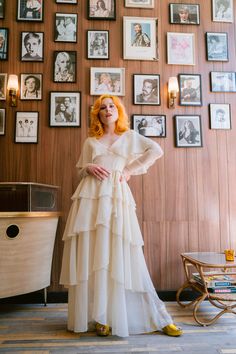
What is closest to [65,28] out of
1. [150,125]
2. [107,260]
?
[150,125]

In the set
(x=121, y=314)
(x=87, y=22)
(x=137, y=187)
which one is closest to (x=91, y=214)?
(x=121, y=314)

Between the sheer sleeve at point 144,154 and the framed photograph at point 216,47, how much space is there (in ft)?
4.94

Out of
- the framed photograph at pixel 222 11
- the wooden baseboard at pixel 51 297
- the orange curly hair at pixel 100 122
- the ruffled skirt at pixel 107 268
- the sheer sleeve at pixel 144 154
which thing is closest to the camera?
the ruffled skirt at pixel 107 268

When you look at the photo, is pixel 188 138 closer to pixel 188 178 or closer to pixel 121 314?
pixel 188 178

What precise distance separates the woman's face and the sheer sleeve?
0.76 ft

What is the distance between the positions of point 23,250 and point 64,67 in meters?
1.79

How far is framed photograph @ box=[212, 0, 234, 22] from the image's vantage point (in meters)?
3.06

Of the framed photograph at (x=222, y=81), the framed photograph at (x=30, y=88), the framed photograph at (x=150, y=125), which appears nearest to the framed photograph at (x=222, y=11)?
the framed photograph at (x=222, y=81)

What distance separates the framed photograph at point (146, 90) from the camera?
9.53 ft

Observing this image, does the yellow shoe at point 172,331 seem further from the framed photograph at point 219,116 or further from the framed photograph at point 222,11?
the framed photograph at point 222,11

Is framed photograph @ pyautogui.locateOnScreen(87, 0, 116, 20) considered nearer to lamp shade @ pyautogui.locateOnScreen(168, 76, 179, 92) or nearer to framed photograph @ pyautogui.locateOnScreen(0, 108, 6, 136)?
lamp shade @ pyautogui.locateOnScreen(168, 76, 179, 92)

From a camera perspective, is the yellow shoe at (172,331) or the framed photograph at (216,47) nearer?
the yellow shoe at (172,331)

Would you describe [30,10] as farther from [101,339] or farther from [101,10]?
[101,339]

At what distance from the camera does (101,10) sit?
2.95 meters
